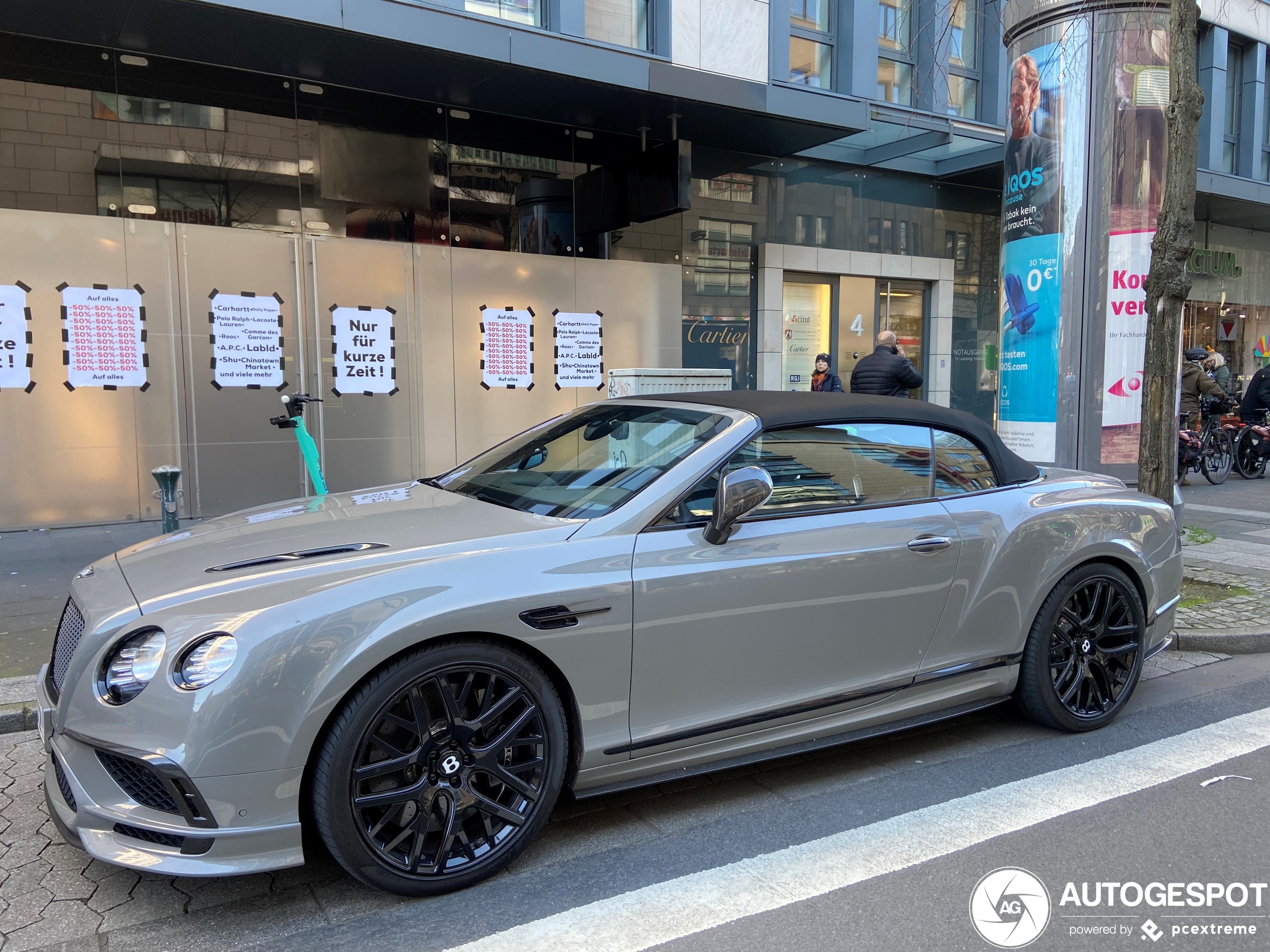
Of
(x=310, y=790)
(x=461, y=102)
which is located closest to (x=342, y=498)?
(x=310, y=790)

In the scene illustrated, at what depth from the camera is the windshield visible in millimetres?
3447

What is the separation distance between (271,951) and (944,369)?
14.8m

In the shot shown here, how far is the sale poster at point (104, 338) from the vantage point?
9.01 metres

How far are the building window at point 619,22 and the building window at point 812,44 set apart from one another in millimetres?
3250

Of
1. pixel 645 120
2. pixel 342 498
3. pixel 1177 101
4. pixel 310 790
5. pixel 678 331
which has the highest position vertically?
pixel 645 120

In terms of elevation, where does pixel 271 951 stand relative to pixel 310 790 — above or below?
below

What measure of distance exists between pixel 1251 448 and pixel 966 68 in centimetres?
762

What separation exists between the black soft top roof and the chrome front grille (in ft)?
7.89

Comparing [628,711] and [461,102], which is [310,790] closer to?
[628,711]

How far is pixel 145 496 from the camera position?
30.8 ft

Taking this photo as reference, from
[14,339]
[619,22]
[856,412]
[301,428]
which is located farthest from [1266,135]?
[14,339]

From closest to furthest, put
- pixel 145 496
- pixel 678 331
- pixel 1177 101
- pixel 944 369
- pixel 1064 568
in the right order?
1. pixel 1064 568
2. pixel 1177 101
3. pixel 145 496
4. pixel 678 331
5. pixel 944 369

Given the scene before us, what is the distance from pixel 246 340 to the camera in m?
9.86

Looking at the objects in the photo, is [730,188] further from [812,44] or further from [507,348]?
[507,348]
